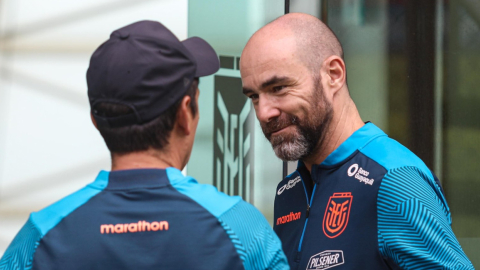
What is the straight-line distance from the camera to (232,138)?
3.63 metres

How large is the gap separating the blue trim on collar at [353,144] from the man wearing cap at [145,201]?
0.72 meters

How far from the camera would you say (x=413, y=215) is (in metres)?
1.55

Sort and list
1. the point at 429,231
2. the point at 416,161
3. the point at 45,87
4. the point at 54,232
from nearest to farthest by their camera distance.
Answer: the point at 54,232 < the point at 429,231 < the point at 416,161 < the point at 45,87

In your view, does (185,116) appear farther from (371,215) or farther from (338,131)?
(338,131)

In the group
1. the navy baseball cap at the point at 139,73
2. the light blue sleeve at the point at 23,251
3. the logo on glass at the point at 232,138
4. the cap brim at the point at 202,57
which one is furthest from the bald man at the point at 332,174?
the logo on glass at the point at 232,138

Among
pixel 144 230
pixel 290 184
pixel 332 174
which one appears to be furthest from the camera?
pixel 290 184

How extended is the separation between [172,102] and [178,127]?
6 cm

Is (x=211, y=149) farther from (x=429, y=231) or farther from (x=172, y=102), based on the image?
(x=172, y=102)

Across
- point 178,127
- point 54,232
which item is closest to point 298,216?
point 178,127

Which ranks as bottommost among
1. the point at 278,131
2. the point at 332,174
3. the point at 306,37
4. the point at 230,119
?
the point at 230,119

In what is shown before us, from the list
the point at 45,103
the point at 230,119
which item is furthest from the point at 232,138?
the point at 45,103

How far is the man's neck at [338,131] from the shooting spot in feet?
6.21

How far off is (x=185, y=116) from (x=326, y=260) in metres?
0.76

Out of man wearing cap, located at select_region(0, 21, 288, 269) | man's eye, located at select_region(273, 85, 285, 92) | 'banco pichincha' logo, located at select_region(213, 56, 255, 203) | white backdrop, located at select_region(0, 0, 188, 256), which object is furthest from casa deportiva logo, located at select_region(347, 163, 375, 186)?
white backdrop, located at select_region(0, 0, 188, 256)
